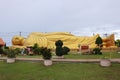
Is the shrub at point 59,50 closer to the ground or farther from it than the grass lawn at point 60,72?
farther from it

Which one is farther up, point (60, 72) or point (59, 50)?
point (59, 50)

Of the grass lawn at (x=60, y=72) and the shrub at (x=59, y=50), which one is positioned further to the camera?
the shrub at (x=59, y=50)

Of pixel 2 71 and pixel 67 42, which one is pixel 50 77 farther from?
pixel 67 42

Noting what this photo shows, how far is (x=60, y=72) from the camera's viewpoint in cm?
1736

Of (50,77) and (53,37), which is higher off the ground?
(53,37)

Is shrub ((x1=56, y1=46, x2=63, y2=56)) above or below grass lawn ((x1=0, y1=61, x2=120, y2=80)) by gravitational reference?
above

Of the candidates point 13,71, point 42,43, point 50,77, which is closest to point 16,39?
point 42,43

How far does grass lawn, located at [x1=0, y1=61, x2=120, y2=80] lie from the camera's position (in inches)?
634

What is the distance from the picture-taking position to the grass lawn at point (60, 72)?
1611 centimetres

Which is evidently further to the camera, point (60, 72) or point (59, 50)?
point (59, 50)

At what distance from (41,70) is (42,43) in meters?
26.0

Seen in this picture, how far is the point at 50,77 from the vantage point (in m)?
16.5

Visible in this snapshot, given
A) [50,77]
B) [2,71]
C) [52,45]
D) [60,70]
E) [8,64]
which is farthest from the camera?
[52,45]

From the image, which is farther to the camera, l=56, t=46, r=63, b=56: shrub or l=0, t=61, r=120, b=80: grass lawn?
l=56, t=46, r=63, b=56: shrub
